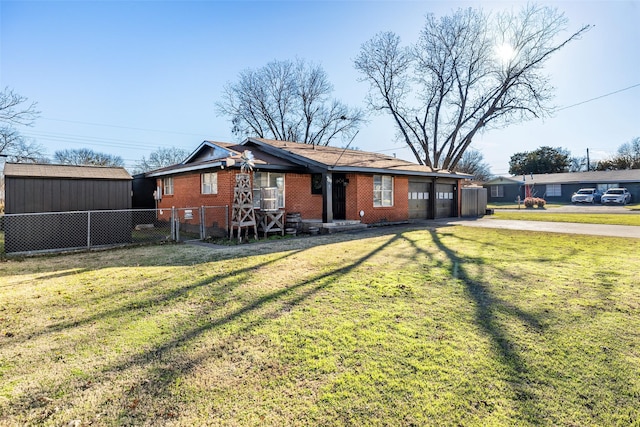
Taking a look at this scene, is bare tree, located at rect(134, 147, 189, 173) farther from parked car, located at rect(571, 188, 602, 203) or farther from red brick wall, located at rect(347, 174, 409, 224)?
parked car, located at rect(571, 188, 602, 203)

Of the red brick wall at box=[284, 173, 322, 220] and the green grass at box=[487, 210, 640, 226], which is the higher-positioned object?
the red brick wall at box=[284, 173, 322, 220]

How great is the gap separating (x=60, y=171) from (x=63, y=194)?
762 mm

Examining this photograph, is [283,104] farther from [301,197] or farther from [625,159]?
[625,159]

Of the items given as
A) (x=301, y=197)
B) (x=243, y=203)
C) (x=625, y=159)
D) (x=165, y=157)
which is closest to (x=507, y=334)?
(x=243, y=203)

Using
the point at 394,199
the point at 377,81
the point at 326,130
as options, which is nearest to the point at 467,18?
the point at 377,81

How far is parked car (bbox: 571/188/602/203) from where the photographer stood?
3197 cm

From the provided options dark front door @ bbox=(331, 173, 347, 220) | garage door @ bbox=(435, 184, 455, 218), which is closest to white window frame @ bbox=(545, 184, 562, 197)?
garage door @ bbox=(435, 184, 455, 218)

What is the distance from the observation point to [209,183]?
→ 12.8 meters

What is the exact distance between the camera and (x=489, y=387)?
2.45 m

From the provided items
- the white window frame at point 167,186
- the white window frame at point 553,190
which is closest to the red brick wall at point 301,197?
the white window frame at point 167,186

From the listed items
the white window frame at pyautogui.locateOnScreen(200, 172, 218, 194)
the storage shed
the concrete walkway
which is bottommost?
the concrete walkway

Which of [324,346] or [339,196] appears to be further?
[339,196]

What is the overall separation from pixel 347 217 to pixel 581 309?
10272 mm

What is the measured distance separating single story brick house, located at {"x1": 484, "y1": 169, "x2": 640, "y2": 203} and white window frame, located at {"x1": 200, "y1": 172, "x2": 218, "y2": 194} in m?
37.5
